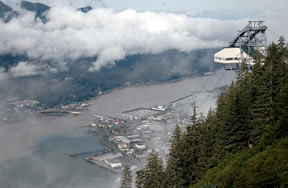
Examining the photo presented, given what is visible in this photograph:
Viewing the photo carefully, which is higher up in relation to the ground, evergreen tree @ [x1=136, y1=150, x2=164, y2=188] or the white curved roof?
the white curved roof

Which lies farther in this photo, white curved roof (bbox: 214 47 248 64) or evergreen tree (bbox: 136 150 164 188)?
white curved roof (bbox: 214 47 248 64)

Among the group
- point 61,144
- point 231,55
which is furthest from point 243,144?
point 61,144

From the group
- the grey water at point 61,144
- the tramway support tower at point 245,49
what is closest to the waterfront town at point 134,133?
the grey water at point 61,144

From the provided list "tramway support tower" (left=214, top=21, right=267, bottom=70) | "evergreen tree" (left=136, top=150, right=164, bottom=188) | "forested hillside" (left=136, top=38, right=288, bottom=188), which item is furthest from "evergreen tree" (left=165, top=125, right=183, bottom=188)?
"tramway support tower" (left=214, top=21, right=267, bottom=70)

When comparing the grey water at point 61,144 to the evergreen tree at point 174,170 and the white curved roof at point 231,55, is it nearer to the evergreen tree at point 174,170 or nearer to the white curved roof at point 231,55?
the evergreen tree at point 174,170

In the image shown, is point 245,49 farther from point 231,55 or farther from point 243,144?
point 243,144

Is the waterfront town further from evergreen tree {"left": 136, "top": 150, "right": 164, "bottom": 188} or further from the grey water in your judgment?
evergreen tree {"left": 136, "top": 150, "right": 164, "bottom": 188}
